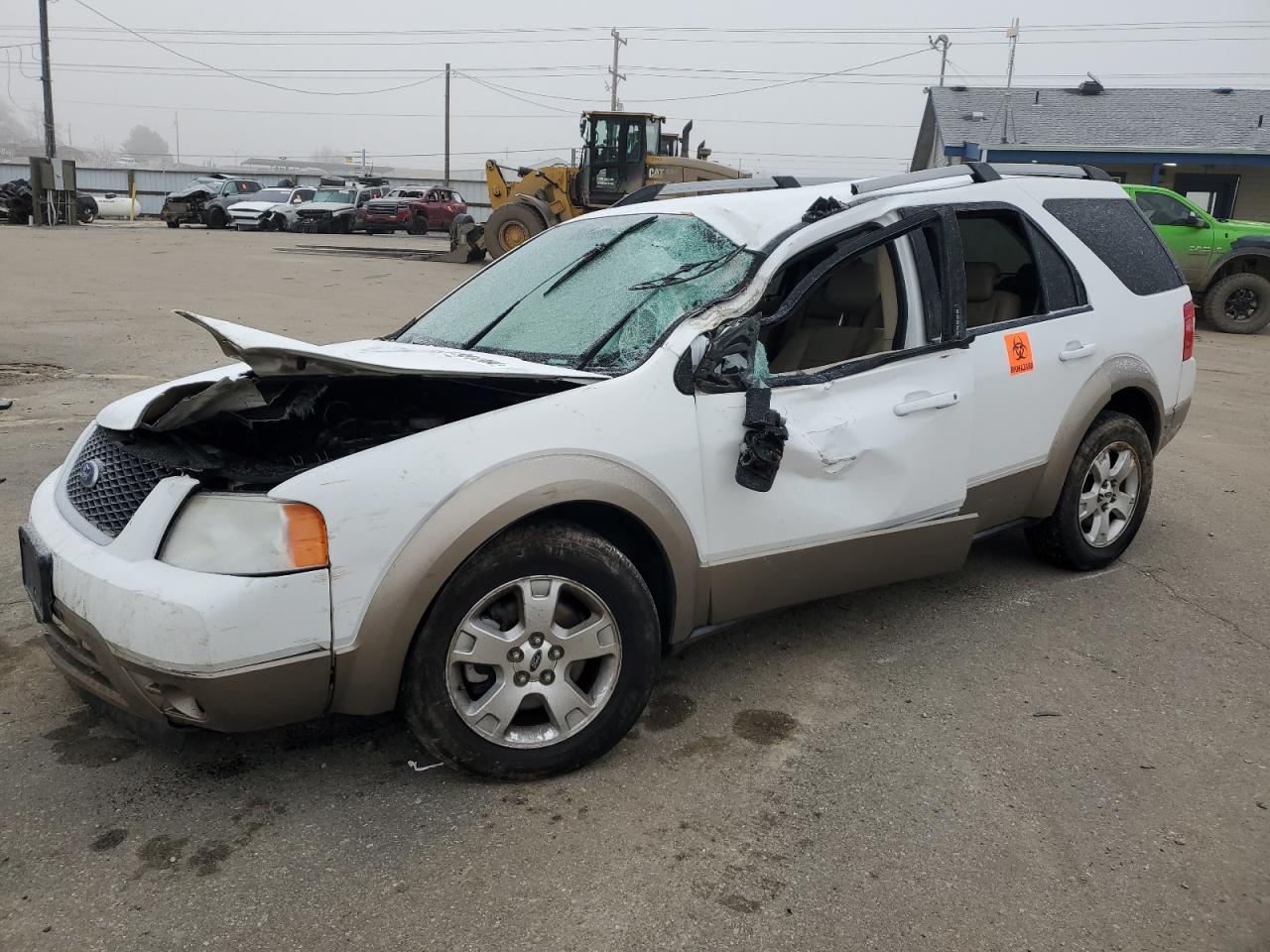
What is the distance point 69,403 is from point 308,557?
5984mm

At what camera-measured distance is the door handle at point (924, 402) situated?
350 cm

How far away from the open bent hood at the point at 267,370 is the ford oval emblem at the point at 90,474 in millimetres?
124

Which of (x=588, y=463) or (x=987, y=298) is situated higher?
(x=987, y=298)

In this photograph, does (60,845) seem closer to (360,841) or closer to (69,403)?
(360,841)

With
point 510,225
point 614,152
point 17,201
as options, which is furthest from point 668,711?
point 17,201

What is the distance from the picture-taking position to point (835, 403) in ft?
11.0

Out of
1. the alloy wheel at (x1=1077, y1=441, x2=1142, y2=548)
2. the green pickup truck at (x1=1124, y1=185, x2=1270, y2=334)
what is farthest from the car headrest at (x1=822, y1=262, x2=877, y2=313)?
the green pickup truck at (x1=1124, y1=185, x2=1270, y2=334)

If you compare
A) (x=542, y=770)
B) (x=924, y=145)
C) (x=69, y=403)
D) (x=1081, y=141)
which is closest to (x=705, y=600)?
(x=542, y=770)

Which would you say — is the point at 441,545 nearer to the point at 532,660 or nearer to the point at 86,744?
the point at 532,660

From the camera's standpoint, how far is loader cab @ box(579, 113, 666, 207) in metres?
21.8

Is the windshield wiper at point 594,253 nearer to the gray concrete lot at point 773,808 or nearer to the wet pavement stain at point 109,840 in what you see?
the gray concrete lot at point 773,808

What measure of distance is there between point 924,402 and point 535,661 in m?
1.69

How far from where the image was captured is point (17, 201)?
31547 mm

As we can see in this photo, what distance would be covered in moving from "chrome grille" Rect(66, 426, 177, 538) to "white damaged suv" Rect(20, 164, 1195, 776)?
0.01 meters
